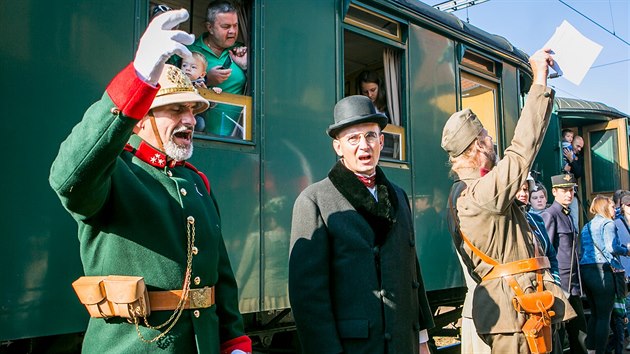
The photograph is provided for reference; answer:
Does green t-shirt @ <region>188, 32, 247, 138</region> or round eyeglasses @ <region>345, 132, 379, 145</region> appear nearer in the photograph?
round eyeglasses @ <region>345, 132, 379, 145</region>

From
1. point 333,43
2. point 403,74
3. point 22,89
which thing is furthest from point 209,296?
point 403,74

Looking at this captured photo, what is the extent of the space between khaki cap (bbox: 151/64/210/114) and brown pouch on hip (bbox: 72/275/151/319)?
23.1 inches

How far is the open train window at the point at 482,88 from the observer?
5.43 metres

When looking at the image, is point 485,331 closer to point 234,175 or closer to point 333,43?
point 234,175

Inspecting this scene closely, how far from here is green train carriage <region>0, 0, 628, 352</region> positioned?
247cm

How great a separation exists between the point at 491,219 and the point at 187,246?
1.42 metres

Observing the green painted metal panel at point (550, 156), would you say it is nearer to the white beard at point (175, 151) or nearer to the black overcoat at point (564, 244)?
the black overcoat at point (564, 244)

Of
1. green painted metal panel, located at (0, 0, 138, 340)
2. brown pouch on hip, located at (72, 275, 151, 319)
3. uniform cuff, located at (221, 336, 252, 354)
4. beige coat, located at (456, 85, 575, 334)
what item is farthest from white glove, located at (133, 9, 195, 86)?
beige coat, located at (456, 85, 575, 334)

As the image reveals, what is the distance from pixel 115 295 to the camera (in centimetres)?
165

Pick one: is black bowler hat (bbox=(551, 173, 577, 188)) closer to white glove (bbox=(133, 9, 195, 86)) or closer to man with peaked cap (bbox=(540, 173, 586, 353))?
man with peaked cap (bbox=(540, 173, 586, 353))

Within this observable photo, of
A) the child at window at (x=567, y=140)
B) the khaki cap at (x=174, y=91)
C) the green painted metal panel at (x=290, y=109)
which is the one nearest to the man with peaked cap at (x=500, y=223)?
the green painted metal panel at (x=290, y=109)

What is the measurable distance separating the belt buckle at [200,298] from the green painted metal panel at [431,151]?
9.51 feet

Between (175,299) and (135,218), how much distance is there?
29 cm

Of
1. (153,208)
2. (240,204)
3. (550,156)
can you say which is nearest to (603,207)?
(550,156)
